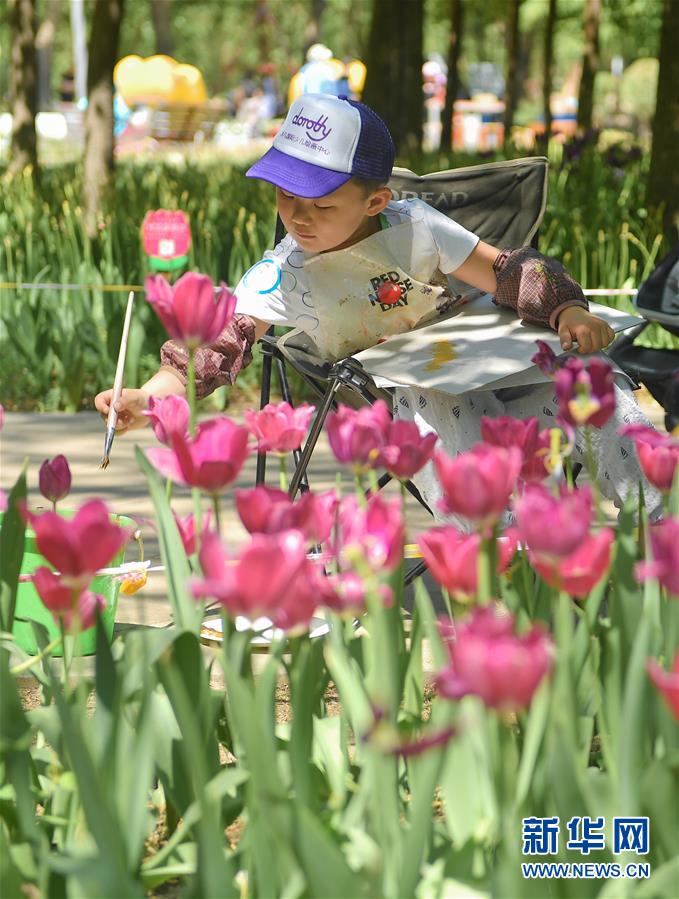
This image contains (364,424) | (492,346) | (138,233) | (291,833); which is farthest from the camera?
(138,233)

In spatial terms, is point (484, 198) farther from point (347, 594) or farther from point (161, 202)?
point (161, 202)

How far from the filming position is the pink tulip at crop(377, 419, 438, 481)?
159 centimetres

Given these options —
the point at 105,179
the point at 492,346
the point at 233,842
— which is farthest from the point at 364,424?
the point at 105,179

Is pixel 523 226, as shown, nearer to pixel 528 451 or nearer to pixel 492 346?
pixel 492 346

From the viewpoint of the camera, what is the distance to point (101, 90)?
8852mm

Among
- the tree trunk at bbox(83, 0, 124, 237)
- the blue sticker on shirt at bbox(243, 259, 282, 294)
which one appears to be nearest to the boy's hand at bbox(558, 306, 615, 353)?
the blue sticker on shirt at bbox(243, 259, 282, 294)

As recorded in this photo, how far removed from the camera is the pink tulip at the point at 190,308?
1686 mm

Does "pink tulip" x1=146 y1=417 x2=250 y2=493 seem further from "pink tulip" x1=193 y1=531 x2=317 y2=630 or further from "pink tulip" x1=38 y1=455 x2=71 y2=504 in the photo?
"pink tulip" x1=38 y1=455 x2=71 y2=504

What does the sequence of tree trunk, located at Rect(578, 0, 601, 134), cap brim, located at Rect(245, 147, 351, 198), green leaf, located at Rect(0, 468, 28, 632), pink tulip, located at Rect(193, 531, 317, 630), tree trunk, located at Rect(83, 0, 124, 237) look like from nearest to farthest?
pink tulip, located at Rect(193, 531, 317, 630)
green leaf, located at Rect(0, 468, 28, 632)
cap brim, located at Rect(245, 147, 351, 198)
tree trunk, located at Rect(83, 0, 124, 237)
tree trunk, located at Rect(578, 0, 601, 134)

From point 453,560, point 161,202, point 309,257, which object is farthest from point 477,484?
point 161,202

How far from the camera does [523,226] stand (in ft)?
11.2

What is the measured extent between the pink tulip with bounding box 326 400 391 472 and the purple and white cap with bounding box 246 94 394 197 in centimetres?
119

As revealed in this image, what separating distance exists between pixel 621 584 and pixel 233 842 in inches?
28.4

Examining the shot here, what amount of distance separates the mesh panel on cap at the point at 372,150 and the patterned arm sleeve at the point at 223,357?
0.40m
